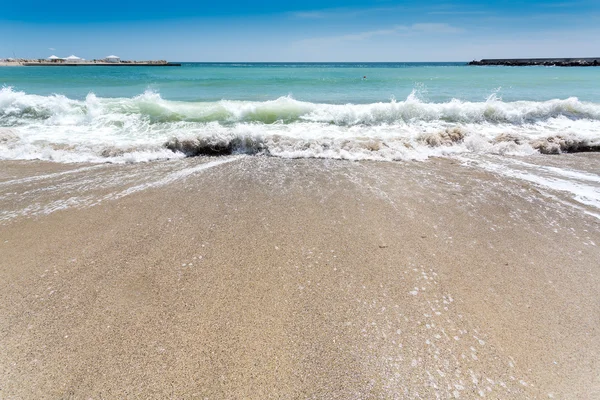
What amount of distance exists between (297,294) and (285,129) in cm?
621

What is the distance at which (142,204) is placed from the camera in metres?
4.05

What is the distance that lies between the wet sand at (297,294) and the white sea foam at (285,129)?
2149 mm

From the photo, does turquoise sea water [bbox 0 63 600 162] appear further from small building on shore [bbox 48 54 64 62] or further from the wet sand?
small building on shore [bbox 48 54 64 62]

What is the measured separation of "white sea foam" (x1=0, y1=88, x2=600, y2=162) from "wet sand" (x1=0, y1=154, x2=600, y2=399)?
84.6 inches

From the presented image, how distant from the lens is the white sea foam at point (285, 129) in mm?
6430

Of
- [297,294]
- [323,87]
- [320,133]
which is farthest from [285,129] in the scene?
[323,87]

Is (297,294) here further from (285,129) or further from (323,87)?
(323,87)

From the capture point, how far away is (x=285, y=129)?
813cm

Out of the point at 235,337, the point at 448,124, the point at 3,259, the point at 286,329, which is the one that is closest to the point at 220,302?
the point at 235,337

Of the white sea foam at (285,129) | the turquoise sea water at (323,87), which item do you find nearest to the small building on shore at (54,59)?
the turquoise sea water at (323,87)

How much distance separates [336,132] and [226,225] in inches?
201

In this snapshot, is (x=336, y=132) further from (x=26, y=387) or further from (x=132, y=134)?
(x=26, y=387)

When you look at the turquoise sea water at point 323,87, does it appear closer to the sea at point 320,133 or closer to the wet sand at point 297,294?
the sea at point 320,133

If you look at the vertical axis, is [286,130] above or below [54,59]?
below
